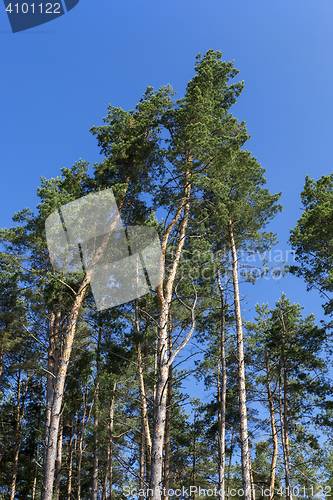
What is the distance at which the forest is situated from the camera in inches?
385

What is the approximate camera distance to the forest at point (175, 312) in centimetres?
979

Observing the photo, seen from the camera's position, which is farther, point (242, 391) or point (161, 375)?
point (242, 391)

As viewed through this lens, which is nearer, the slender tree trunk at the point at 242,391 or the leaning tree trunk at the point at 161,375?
the leaning tree trunk at the point at 161,375

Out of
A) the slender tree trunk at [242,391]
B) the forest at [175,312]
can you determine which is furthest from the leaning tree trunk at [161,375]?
the slender tree trunk at [242,391]

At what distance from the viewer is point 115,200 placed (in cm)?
1097

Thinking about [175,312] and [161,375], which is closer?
[161,375]

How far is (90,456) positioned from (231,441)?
25.8ft

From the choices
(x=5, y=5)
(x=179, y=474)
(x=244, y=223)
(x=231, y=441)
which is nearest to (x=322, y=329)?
(x=244, y=223)

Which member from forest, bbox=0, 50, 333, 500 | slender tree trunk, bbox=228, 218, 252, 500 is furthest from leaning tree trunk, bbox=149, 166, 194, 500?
slender tree trunk, bbox=228, 218, 252, 500

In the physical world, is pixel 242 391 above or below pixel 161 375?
above

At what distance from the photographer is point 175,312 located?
13.3m

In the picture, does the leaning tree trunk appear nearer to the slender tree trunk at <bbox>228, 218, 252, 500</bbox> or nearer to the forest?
the forest

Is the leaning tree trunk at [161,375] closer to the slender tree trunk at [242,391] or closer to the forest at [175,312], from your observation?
the forest at [175,312]

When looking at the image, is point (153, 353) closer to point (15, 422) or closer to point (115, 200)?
point (115, 200)
